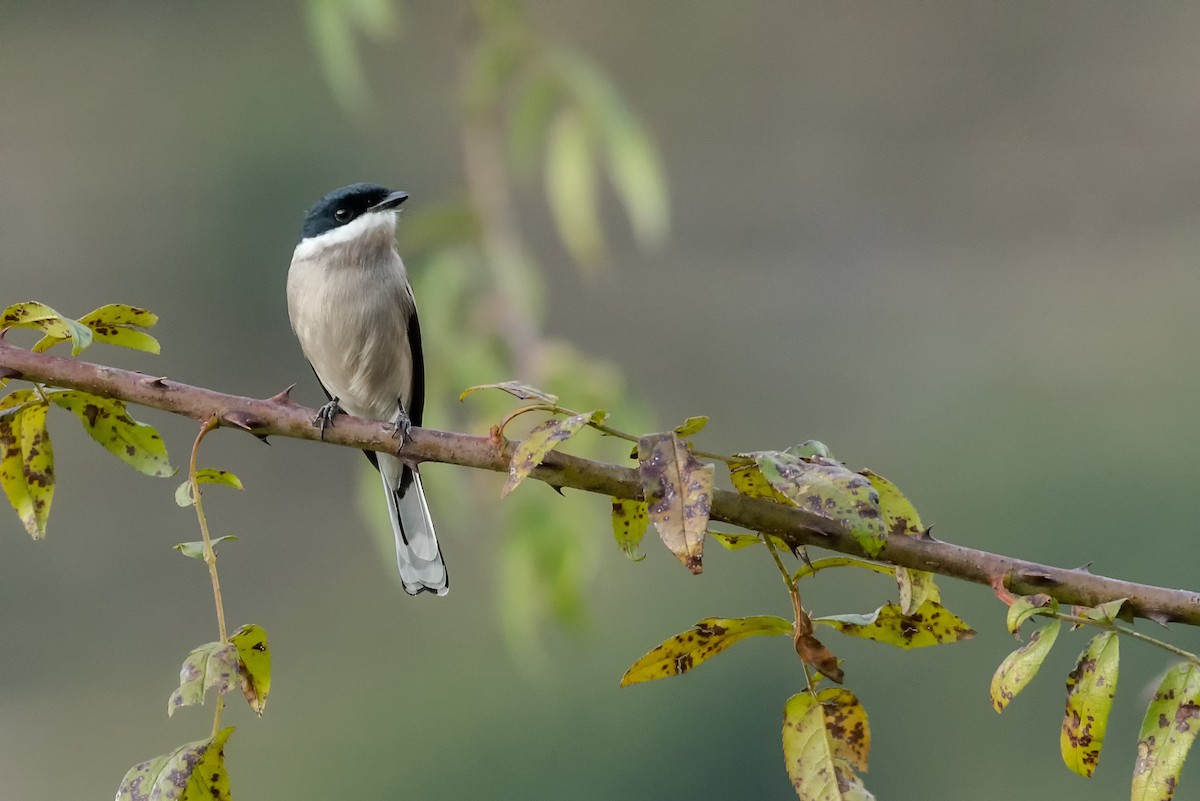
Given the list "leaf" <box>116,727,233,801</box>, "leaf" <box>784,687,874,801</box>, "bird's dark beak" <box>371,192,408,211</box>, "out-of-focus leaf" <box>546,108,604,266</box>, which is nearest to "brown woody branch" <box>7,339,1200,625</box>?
"leaf" <box>784,687,874,801</box>

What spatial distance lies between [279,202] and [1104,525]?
178 inches

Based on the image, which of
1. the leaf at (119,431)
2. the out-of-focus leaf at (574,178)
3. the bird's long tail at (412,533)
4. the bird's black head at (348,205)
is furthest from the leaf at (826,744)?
the bird's black head at (348,205)

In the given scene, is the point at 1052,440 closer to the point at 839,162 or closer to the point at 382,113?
the point at 839,162

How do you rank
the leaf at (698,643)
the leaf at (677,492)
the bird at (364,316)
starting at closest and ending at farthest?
1. the leaf at (677,492)
2. the leaf at (698,643)
3. the bird at (364,316)

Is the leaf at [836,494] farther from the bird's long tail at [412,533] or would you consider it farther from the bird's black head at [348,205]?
the bird's black head at [348,205]

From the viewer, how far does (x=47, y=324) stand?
0.90 metres

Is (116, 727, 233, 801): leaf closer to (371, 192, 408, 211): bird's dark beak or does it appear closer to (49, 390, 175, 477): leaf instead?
(49, 390, 175, 477): leaf

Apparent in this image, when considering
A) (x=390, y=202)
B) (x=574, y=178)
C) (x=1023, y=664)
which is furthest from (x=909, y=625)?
(x=390, y=202)

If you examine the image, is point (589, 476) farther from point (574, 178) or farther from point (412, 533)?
point (412, 533)

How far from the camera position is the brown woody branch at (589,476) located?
781 mm

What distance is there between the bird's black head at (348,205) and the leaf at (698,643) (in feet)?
4.74

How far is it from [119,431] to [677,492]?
42 cm

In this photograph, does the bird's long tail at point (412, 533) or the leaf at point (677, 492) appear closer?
the leaf at point (677, 492)

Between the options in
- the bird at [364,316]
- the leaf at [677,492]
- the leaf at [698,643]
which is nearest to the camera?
the leaf at [677,492]
